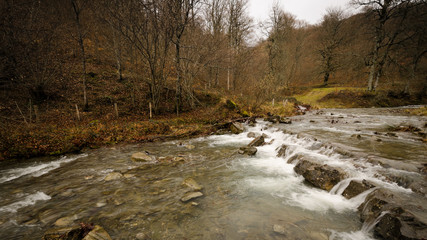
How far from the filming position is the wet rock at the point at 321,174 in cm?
454

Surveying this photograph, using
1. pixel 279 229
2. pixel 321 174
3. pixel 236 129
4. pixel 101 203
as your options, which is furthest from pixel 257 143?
pixel 101 203

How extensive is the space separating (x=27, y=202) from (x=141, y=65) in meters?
13.5

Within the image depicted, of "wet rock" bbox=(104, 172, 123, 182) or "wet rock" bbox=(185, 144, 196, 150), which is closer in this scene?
"wet rock" bbox=(104, 172, 123, 182)

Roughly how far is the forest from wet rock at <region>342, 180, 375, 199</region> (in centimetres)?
828

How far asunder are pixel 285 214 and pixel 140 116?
40.0 ft

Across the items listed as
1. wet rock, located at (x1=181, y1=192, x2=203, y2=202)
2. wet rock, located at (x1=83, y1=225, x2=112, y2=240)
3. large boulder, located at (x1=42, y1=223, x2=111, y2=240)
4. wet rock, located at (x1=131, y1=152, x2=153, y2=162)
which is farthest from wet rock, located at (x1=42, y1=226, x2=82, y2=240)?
wet rock, located at (x1=131, y1=152, x2=153, y2=162)

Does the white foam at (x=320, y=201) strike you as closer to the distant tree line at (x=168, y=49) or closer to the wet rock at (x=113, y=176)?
the wet rock at (x=113, y=176)

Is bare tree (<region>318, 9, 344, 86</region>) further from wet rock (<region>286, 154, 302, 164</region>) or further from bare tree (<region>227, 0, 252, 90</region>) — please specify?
wet rock (<region>286, 154, 302, 164</region>)

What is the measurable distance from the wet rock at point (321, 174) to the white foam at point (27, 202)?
7.18 meters

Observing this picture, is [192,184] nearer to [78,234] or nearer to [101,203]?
[101,203]

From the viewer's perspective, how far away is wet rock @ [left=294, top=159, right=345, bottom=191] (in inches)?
179

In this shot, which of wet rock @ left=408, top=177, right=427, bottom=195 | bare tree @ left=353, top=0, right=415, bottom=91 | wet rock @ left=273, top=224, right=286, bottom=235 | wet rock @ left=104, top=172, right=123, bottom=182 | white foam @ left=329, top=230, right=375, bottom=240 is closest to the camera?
white foam @ left=329, top=230, right=375, bottom=240

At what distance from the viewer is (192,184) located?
4957mm

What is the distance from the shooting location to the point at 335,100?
74.5 feet
